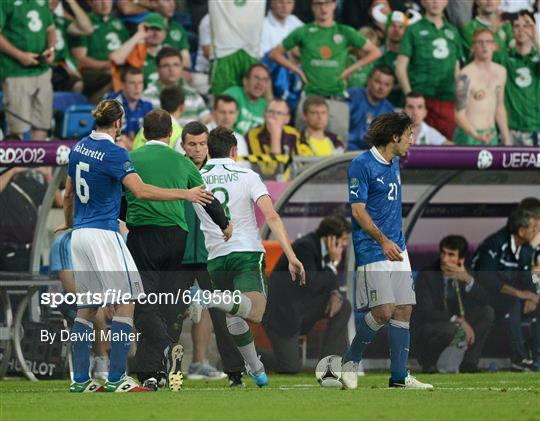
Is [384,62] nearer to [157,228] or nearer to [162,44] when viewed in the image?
[162,44]

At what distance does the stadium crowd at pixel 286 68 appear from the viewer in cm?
1588

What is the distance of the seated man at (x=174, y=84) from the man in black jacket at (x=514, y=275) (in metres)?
3.62

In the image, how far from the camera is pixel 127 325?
1033 centimetres

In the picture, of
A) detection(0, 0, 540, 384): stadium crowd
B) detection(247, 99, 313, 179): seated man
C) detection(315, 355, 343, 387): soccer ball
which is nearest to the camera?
detection(315, 355, 343, 387): soccer ball

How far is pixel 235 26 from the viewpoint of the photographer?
1692 centimetres

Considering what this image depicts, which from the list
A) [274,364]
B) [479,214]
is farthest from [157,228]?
[479,214]

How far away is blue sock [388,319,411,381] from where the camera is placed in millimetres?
10766

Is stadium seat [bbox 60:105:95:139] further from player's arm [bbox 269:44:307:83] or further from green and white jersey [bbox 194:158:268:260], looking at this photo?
green and white jersey [bbox 194:158:268:260]

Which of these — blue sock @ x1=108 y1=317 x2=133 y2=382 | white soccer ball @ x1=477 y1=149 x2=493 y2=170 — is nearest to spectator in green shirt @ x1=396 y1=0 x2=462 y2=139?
white soccer ball @ x1=477 y1=149 x2=493 y2=170

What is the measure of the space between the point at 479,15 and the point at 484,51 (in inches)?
55.2

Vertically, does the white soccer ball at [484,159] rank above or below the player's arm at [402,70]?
below

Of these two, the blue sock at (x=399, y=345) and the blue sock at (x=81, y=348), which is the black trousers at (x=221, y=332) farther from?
the blue sock at (x=399, y=345)

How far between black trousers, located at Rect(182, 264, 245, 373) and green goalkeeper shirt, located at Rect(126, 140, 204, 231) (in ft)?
1.83

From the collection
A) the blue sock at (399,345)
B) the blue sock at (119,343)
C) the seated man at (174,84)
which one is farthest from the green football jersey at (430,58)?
the blue sock at (119,343)
